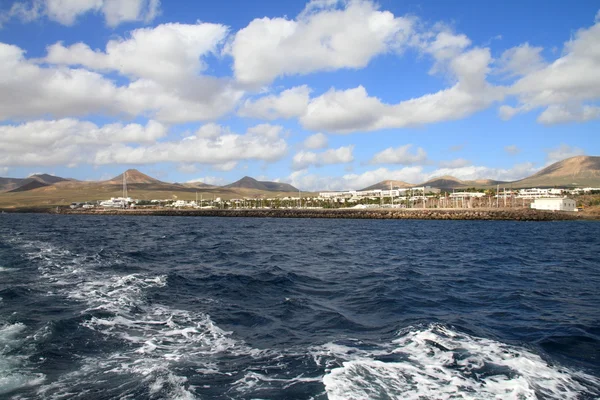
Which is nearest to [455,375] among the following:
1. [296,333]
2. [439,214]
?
[296,333]

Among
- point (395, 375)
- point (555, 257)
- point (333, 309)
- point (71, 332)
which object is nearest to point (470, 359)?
point (395, 375)

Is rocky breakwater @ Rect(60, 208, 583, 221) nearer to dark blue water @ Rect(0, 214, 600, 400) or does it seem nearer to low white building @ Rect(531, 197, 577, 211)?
low white building @ Rect(531, 197, 577, 211)

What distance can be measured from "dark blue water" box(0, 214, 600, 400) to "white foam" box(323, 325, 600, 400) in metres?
0.04

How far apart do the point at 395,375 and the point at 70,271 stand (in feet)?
69.4

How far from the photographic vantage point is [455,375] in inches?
379

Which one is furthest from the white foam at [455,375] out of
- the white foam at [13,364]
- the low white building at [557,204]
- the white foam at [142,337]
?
the low white building at [557,204]

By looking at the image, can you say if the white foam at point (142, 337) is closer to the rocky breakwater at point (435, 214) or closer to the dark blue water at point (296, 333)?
the dark blue water at point (296, 333)

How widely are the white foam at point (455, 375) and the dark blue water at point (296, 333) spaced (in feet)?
0.14

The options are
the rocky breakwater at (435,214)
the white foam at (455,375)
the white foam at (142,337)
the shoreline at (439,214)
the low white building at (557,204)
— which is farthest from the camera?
the low white building at (557,204)

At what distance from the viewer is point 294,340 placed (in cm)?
1204

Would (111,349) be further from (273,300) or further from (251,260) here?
(251,260)

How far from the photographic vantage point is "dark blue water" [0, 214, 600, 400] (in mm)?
8953

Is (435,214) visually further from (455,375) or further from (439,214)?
(455,375)

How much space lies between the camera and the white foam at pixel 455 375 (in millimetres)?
8688
